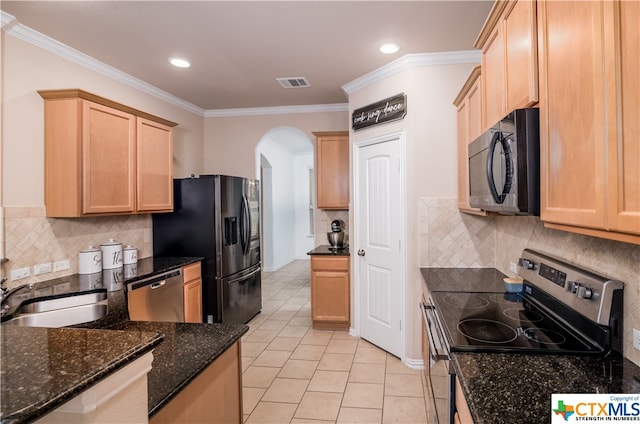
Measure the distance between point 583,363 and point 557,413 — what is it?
0.39 m

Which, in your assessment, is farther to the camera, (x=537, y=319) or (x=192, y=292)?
(x=192, y=292)

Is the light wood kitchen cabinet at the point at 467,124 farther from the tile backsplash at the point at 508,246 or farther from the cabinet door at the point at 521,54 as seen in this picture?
the cabinet door at the point at 521,54

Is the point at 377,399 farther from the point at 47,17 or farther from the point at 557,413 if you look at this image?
the point at 47,17

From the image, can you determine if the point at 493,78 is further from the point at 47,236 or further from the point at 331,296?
the point at 47,236

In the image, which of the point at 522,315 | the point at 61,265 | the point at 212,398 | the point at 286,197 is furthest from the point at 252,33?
the point at 286,197

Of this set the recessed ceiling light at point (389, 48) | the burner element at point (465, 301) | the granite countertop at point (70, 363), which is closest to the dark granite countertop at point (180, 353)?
the granite countertop at point (70, 363)

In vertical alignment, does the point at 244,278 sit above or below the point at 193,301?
above

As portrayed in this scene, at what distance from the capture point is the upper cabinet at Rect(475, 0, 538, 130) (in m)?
1.36

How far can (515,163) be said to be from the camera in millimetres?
1390

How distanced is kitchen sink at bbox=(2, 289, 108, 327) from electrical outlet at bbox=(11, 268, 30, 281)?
488 millimetres

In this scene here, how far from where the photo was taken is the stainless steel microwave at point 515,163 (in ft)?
4.40

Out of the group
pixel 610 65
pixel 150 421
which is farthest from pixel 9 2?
pixel 610 65

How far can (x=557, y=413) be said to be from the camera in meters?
0.98

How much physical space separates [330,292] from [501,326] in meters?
2.57
